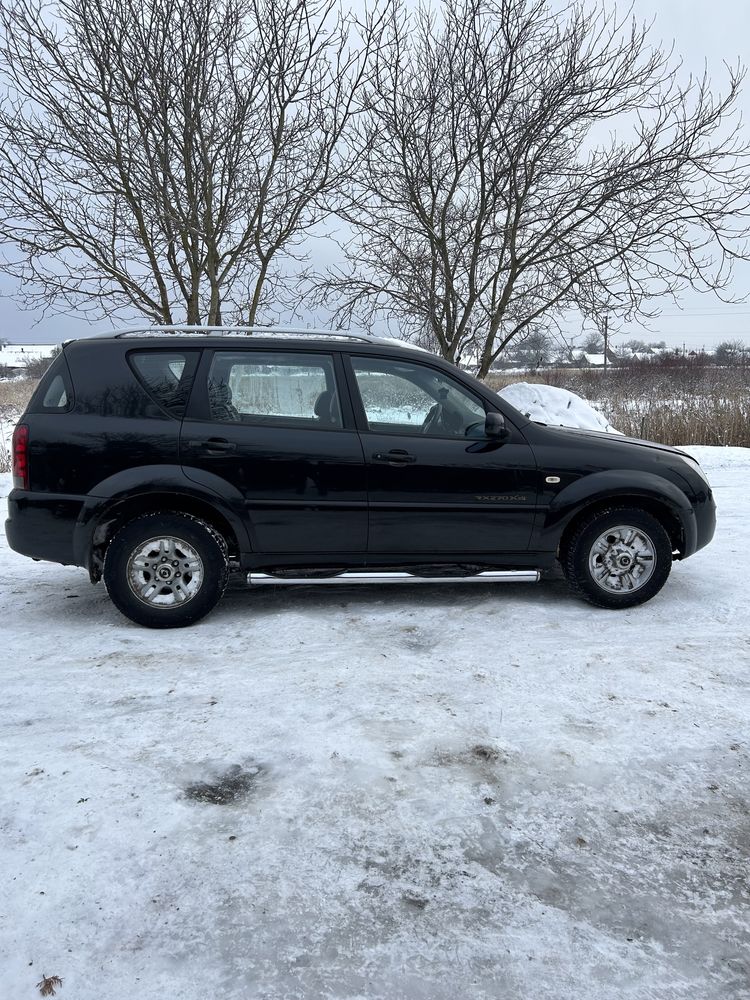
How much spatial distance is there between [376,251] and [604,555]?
8.32 meters

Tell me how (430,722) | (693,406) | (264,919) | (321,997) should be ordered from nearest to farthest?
1. (321,997)
2. (264,919)
3. (430,722)
4. (693,406)

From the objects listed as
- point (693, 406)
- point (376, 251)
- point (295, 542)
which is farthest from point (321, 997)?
point (693, 406)

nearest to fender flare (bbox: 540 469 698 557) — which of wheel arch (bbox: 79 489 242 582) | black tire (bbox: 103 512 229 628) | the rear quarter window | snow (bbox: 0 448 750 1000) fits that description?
snow (bbox: 0 448 750 1000)

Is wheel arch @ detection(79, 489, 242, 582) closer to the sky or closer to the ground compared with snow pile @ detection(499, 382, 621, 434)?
closer to the ground

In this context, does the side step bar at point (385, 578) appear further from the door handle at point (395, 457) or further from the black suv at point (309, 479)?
the door handle at point (395, 457)

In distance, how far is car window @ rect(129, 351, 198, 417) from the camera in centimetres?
423

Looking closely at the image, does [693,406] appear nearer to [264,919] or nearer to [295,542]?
[295,542]

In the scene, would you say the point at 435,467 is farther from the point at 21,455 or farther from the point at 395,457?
the point at 21,455

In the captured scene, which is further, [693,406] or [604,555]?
[693,406]

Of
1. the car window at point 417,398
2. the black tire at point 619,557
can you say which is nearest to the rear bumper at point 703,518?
the black tire at point 619,557

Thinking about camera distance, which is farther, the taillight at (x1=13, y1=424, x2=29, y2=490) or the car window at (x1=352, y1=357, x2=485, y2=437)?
the car window at (x1=352, y1=357, x2=485, y2=437)

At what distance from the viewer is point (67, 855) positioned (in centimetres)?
216

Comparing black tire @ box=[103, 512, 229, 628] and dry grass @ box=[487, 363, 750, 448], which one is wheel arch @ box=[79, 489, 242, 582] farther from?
dry grass @ box=[487, 363, 750, 448]

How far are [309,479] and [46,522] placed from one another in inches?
62.5
